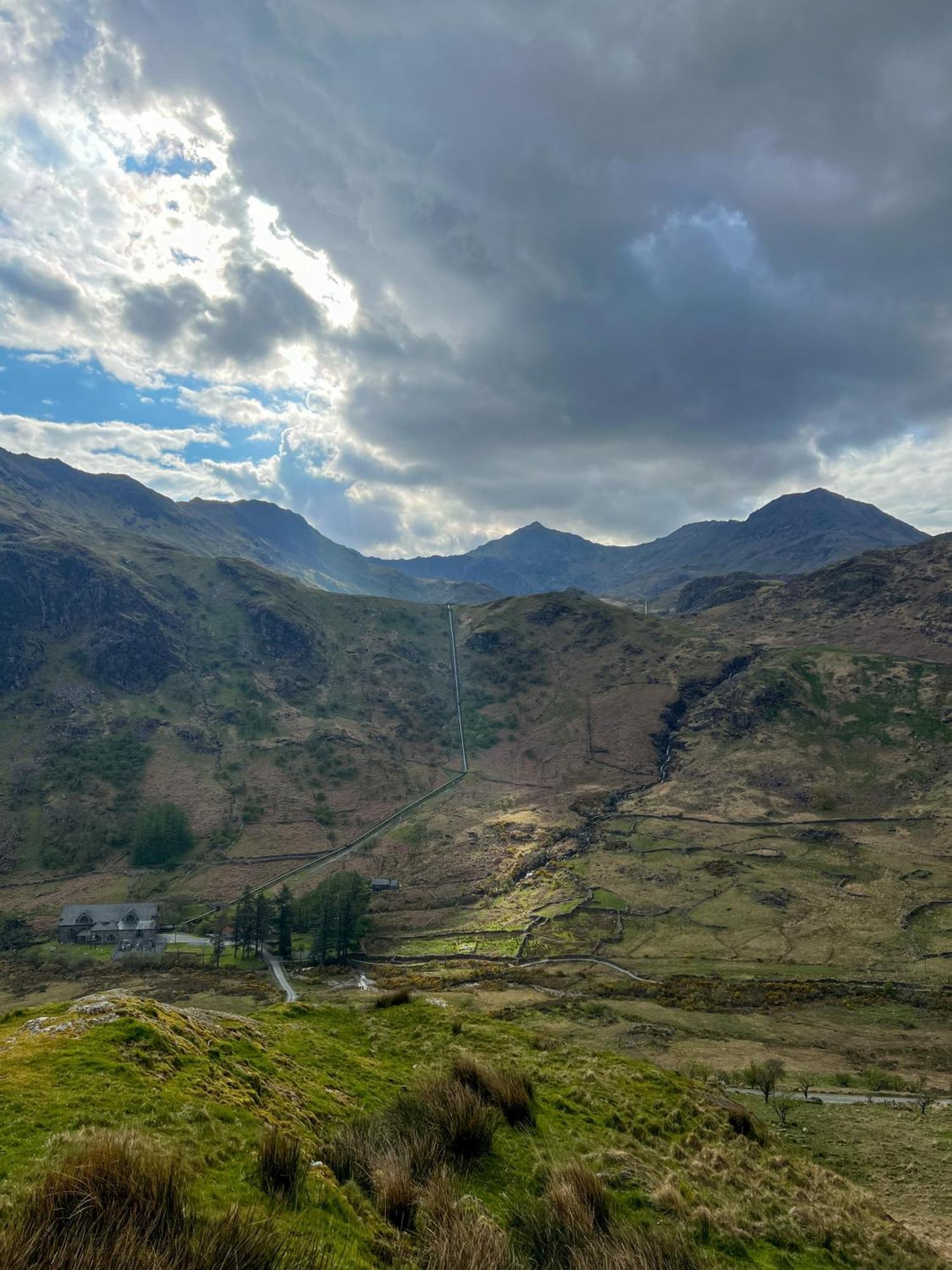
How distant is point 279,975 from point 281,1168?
7344cm

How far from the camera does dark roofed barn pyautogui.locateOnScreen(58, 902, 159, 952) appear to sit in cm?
8469

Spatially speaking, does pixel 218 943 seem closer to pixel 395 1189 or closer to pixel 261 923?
pixel 261 923

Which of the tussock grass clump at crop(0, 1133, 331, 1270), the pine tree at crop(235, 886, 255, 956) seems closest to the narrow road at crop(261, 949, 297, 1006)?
the pine tree at crop(235, 886, 255, 956)

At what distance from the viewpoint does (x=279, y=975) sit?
70.4 m

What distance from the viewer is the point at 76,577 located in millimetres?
181625

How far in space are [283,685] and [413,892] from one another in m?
98.2

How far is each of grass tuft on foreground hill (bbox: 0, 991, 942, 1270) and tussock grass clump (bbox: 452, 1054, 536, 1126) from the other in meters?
0.05

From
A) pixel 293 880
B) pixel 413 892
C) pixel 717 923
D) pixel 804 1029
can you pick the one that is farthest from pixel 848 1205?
pixel 293 880

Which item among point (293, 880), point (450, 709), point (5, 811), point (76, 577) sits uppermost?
point (76, 577)

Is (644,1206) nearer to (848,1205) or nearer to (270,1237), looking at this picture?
(848,1205)

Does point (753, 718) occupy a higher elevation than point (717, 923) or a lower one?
higher

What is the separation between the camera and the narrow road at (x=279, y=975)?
59237mm

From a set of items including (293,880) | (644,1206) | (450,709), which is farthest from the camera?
(450,709)

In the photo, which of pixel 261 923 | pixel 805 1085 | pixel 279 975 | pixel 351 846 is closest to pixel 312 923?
pixel 261 923
